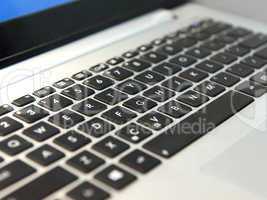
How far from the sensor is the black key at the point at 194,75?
528mm

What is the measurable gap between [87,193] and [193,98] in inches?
7.1

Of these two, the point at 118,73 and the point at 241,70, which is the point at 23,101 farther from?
the point at 241,70

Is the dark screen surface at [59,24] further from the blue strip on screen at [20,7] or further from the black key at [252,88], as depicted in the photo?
the black key at [252,88]

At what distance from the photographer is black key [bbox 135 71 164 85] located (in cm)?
52

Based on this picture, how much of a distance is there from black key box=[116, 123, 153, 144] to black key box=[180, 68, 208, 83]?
0.38 feet

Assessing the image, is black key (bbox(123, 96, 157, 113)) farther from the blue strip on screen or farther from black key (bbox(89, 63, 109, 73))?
the blue strip on screen

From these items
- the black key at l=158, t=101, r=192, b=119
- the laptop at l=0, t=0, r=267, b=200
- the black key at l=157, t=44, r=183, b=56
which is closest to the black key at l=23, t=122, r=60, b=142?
the laptop at l=0, t=0, r=267, b=200

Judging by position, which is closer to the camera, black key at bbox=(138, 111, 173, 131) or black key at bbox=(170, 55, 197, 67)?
black key at bbox=(138, 111, 173, 131)

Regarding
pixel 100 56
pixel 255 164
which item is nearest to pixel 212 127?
pixel 255 164

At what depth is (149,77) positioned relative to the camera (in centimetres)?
53

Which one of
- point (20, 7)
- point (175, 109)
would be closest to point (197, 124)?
point (175, 109)

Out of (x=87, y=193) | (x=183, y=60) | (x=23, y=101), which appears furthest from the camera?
(x=183, y=60)

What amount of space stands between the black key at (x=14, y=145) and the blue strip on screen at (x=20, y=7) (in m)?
0.17

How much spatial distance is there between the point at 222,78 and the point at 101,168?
209 millimetres
